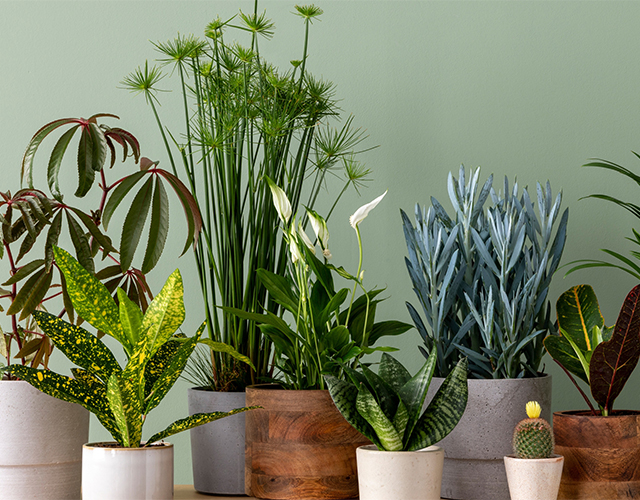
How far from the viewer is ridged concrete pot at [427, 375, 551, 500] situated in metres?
0.83

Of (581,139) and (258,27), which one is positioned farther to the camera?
(581,139)

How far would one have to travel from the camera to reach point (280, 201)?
0.85 m

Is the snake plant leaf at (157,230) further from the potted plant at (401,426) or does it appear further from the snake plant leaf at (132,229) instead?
the potted plant at (401,426)

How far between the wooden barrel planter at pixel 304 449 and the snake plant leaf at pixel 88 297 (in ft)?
0.70

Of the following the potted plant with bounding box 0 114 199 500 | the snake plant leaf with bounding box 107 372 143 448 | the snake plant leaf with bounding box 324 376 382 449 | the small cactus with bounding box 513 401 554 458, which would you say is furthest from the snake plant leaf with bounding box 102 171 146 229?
the small cactus with bounding box 513 401 554 458

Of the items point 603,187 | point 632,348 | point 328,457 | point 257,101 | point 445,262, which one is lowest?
point 328,457

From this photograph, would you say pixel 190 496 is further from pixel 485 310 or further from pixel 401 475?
pixel 485 310

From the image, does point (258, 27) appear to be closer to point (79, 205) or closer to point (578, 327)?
point (79, 205)

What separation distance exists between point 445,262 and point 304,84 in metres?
0.41

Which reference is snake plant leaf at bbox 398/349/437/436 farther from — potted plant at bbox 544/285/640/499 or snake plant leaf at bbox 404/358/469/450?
potted plant at bbox 544/285/640/499

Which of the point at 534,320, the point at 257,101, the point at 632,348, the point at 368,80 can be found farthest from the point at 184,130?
the point at 632,348

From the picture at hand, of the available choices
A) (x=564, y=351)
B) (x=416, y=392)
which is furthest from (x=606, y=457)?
(x=416, y=392)

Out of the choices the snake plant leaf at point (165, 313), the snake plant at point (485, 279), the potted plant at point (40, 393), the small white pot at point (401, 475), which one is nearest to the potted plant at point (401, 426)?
the small white pot at point (401, 475)

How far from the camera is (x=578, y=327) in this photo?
0.87 m
